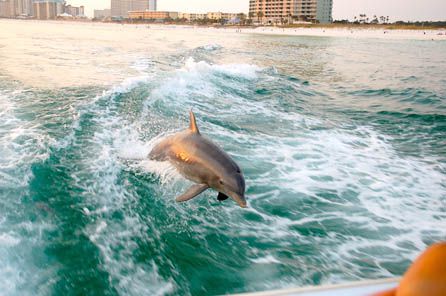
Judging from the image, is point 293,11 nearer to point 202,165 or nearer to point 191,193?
point 202,165

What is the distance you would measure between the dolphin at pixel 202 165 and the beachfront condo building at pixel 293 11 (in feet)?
485

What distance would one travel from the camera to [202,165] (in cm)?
477

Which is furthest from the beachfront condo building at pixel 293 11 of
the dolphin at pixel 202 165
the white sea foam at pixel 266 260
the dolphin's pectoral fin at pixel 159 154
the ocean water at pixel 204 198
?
the white sea foam at pixel 266 260

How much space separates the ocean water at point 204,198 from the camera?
379 centimetres

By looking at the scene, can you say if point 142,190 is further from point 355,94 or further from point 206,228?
point 355,94

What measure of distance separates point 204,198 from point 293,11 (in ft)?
512

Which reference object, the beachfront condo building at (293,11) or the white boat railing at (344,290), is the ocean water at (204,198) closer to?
the white boat railing at (344,290)

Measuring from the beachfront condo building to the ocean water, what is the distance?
143 meters

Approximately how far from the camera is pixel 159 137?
769cm

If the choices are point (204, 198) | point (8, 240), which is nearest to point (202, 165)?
point (204, 198)

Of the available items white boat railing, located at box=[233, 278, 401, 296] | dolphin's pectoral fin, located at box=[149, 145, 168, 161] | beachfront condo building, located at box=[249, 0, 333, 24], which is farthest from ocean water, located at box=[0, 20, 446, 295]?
beachfront condo building, located at box=[249, 0, 333, 24]

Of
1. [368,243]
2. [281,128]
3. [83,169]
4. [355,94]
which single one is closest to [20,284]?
[83,169]

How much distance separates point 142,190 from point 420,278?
4.58 m

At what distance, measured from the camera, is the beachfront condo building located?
14625 cm
